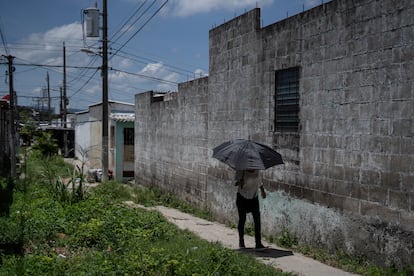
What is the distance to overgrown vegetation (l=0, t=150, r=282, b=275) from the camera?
5688 mm

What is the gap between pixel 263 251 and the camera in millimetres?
7574

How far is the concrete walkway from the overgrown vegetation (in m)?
0.43

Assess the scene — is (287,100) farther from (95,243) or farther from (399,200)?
(95,243)

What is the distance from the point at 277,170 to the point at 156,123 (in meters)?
8.03

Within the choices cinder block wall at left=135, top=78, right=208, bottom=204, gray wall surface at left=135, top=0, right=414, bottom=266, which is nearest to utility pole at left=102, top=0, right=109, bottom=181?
cinder block wall at left=135, top=78, right=208, bottom=204

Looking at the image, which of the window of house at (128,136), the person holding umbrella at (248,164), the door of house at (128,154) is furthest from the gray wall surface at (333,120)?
the window of house at (128,136)

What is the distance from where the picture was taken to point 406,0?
5812mm

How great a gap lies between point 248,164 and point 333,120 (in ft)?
4.71

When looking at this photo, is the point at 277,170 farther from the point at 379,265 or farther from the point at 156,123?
the point at 156,123

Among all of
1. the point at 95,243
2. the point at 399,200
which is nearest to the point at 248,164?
the point at 399,200

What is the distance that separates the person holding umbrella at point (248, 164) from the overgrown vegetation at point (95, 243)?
779mm

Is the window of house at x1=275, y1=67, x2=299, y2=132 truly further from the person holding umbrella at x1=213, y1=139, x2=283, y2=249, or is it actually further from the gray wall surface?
the person holding umbrella at x1=213, y1=139, x2=283, y2=249

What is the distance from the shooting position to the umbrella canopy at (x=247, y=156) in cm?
716

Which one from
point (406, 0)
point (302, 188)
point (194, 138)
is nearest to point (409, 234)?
point (302, 188)
